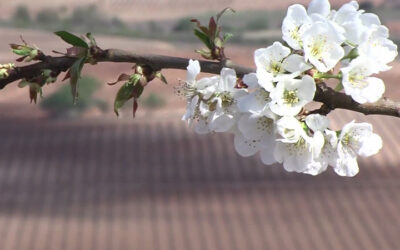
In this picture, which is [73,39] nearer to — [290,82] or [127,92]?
[127,92]

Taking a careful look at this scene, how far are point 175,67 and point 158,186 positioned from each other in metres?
5.34

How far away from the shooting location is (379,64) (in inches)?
34.6

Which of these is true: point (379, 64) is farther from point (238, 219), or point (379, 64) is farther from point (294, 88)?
point (238, 219)

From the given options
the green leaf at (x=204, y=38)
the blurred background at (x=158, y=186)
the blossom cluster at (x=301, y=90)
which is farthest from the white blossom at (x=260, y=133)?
the blurred background at (x=158, y=186)

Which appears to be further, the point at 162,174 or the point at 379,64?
the point at 162,174

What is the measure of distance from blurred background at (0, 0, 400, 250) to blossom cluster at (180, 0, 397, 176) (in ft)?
14.1

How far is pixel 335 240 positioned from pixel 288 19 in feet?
14.6

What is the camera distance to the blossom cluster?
2.75 feet

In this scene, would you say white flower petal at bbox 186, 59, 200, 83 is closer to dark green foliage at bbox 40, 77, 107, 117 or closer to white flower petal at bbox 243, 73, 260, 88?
white flower petal at bbox 243, 73, 260, 88

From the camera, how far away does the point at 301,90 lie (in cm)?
83

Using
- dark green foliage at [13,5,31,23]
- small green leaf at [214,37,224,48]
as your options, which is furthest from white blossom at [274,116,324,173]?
dark green foliage at [13,5,31,23]

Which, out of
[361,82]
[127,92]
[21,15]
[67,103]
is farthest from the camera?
[21,15]

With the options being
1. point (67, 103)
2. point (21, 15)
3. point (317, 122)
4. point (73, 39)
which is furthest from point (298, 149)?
point (21, 15)

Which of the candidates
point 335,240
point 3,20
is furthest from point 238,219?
point 3,20
